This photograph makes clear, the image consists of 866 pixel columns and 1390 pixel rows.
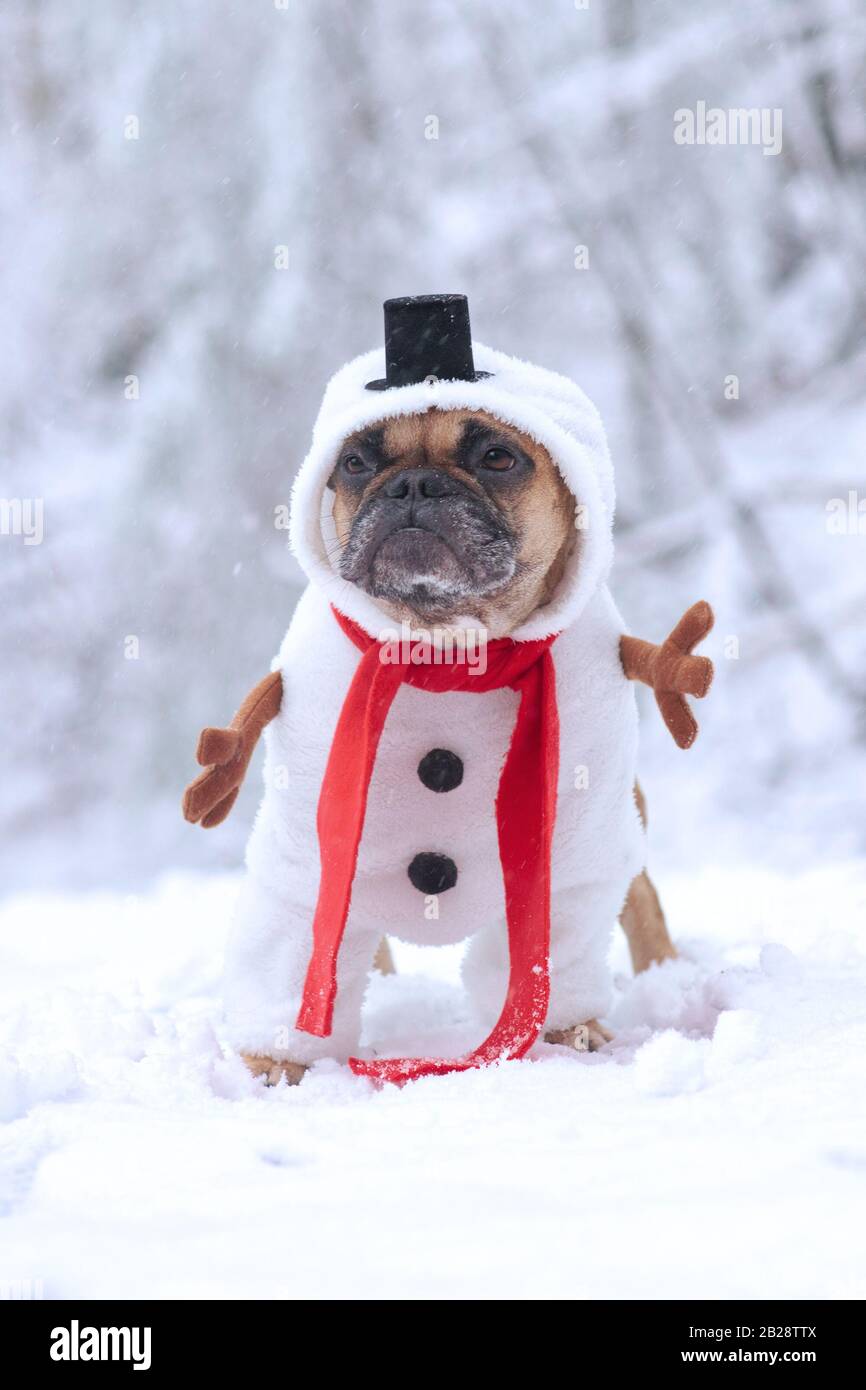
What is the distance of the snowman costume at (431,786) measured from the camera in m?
1.68

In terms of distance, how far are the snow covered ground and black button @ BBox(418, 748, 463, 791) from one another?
336 mm

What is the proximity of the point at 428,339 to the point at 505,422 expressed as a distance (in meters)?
0.13

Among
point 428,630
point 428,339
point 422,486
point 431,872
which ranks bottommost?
point 431,872

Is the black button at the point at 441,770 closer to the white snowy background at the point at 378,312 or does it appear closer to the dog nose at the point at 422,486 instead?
the dog nose at the point at 422,486

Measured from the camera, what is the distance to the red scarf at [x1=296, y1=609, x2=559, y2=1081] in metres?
1.65

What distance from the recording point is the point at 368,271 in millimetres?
3559

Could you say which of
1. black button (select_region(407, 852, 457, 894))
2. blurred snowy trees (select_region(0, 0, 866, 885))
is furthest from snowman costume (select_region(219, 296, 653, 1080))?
blurred snowy trees (select_region(0, 0, 866, 885))

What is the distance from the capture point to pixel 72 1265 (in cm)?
108

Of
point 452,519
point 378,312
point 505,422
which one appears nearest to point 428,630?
point 452,519

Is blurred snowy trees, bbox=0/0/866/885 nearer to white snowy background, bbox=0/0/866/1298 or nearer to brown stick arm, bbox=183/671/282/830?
white snowy background, bbox=0/0/866/1298

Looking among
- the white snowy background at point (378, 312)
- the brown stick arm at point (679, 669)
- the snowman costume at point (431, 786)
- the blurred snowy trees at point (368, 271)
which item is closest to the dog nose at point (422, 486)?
the snowman costume at point (431, 786)

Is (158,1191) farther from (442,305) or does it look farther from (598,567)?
(442,305)

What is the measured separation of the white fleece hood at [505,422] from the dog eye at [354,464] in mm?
14

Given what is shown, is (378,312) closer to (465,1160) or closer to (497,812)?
(497,812)
